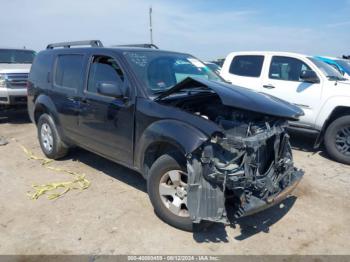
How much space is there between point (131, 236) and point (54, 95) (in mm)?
2973

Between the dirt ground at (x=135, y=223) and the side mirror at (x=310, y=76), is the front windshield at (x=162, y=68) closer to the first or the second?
the dirt ground at (x=135, y=223)

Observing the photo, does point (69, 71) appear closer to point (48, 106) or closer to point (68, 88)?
point (68, 88)

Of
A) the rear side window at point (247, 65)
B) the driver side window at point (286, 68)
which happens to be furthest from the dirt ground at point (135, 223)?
the rear side window at point (247, 65)

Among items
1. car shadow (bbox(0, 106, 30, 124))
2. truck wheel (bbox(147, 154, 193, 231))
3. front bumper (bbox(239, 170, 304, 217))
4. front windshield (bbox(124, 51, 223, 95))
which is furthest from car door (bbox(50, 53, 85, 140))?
car shadow (bbox(0, 106, 30, 124))

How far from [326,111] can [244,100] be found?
358cm

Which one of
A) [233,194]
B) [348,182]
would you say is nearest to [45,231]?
[233,194]

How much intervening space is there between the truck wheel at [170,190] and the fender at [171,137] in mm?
208

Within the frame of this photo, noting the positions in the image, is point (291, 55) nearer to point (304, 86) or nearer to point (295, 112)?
point (304, 86)

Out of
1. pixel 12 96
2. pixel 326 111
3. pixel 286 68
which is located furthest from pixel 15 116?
pixel 326 111

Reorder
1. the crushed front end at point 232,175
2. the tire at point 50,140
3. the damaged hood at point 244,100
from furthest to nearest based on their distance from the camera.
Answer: the tire at point 50,140, the damaged hood at point 244,100, the crushed front end at point 232,175

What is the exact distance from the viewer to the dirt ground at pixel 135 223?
11.1ft

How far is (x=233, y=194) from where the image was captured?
3.43m

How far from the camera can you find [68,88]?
5.16 metres

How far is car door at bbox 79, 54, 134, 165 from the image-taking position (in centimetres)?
415
